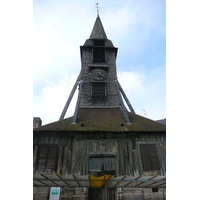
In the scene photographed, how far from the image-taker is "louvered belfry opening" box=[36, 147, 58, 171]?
7.46 m

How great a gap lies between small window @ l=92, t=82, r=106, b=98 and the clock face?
45 centimetres

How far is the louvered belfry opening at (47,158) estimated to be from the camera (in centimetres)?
746

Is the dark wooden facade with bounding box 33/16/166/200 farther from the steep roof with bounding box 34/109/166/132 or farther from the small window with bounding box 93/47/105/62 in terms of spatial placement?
the small window with bounding box 93/47/105/62

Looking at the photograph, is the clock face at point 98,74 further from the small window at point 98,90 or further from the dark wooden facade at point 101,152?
the dark wooden facade at point 101,152

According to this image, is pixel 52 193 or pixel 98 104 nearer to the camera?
pixel 52 193

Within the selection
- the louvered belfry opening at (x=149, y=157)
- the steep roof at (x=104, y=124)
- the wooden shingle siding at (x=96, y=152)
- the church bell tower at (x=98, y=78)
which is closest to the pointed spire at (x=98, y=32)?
the church bell tower at (x=98, y=78)

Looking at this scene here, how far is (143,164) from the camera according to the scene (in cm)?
775

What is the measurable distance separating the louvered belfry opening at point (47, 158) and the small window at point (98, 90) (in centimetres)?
→ 530

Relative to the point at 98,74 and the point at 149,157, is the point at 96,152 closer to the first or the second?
the point at 149,157

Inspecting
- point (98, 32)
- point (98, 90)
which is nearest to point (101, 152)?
point (98, 90)

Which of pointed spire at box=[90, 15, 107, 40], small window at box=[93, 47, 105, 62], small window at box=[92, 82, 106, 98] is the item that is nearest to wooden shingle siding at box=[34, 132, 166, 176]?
small window at box=[92, 82, 106, 98]
